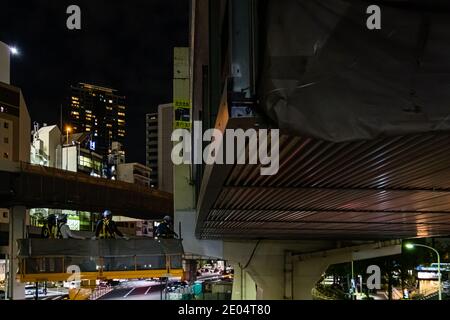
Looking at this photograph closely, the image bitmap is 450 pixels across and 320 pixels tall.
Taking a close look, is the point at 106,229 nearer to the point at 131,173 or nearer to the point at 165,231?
the point at 165,231

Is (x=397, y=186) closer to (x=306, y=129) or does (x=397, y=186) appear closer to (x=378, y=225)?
(x=306, y=129)

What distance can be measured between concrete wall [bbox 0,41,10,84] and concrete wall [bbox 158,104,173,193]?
66666mm

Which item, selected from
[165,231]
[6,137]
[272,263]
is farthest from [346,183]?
[6,137]

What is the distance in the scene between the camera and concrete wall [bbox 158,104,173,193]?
151 meters

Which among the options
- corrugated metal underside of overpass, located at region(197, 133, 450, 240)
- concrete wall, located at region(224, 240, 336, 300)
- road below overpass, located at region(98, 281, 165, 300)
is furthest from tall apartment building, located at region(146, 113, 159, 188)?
corrugated metal underside of overpass, located at region(197, 133, 450, 240)

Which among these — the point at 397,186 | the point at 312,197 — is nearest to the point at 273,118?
the point at 397,186

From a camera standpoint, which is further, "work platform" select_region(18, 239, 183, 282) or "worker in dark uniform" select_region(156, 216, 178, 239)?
"worker in dark uniform" select_region(156, 216, 178, 239)

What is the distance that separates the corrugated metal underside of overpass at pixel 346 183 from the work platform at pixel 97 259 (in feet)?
20.0

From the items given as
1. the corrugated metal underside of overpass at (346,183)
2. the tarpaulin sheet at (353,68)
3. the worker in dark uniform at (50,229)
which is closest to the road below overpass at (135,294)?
the worker in dark uniform at (50,229)

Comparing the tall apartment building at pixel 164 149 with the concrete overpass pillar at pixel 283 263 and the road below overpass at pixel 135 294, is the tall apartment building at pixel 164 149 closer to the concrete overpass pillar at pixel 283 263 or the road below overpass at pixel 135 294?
the road below overpass at pixel 135 294

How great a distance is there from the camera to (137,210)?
5659cm

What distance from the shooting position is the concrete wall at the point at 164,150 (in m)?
151

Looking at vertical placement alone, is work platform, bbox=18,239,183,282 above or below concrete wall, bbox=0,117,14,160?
below

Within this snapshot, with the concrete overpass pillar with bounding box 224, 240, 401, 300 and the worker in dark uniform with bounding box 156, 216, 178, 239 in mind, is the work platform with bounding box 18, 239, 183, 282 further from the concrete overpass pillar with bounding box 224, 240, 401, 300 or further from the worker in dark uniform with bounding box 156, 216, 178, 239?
the concrete overpass pillar with bounding box 224, 240, 401, 300
